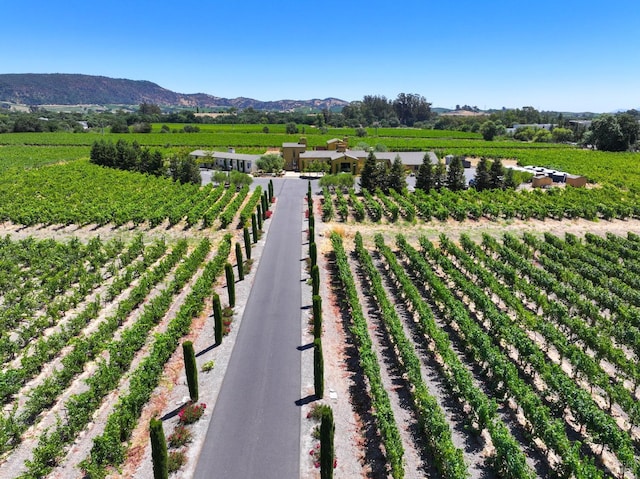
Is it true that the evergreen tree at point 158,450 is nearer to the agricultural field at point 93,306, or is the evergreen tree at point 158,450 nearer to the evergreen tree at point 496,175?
the agricultural field at point 93,306

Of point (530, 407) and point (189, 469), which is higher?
point (530, 407)

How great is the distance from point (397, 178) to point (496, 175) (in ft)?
56.9

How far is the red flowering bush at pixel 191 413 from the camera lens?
714 inches

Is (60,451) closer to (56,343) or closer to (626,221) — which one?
(56,343)

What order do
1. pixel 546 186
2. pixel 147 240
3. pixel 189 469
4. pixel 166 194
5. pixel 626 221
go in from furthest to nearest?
pixel 546 186 → pixel 166 194 → pixel 626 221 → pixel 147 240 → pixel 189 469

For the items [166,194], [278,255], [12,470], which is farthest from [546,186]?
[12,470]

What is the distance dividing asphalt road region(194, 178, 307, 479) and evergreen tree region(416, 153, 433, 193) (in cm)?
3902

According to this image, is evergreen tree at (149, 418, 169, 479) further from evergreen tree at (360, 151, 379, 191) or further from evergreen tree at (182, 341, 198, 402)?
evergreen tree at (360, 151, 379, 191)

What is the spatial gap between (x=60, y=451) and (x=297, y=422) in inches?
387

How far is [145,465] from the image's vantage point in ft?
53.6

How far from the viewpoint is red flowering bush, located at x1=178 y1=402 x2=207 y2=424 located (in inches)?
714

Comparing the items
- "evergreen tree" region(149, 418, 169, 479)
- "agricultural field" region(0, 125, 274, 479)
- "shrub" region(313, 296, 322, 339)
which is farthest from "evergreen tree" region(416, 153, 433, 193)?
"evergreen tree" region(149, 418, 169, 479)

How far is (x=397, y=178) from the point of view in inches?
2539

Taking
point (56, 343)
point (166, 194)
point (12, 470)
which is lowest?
point (12, 470)
